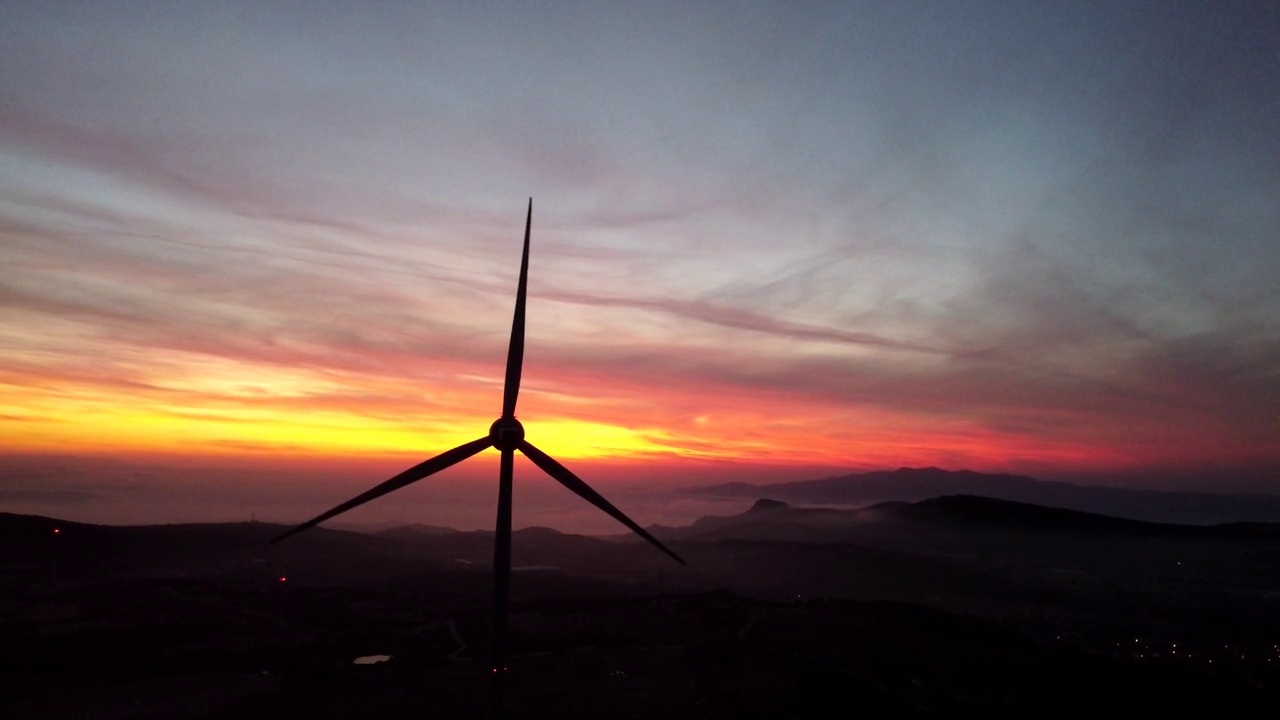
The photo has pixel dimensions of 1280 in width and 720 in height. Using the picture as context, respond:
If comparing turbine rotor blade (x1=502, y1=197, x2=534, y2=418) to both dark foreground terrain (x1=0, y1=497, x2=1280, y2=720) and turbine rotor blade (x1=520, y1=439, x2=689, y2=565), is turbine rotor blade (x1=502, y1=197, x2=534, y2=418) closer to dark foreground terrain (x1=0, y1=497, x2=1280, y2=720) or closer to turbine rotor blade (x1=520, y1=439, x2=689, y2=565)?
turbine rotor blade (x1=520, y1=439, x2=689, y2=565)

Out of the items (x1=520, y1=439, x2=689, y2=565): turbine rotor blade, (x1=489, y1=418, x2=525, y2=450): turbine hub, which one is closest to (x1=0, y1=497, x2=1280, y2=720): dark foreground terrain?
(x1=520, y1=439, x2=689, y2=565): turbine rotor blade

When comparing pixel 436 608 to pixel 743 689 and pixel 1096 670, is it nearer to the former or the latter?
pixel 743 689

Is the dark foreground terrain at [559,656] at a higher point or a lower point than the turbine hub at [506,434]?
lower

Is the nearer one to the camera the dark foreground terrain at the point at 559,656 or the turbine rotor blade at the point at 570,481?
the turbine rotor blade at the point at 570,481

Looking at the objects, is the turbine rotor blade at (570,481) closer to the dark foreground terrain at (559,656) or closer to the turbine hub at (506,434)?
the turbine hub at (506,434)

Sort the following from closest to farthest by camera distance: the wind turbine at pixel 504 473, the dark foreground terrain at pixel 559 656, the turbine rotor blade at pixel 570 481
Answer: the wind turbine at pixel 504 473 < the turbine rotor blade at pixel 570 481 < the dark foreground terrain at pixel 559 656

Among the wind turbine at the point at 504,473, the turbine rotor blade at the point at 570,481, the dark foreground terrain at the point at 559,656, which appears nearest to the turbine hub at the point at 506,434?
the wind turbine at the point at 504,473

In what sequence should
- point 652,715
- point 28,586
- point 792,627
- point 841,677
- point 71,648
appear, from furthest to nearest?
point 28,586
point 792,627
point 71,648
point 841,677
point 652,715

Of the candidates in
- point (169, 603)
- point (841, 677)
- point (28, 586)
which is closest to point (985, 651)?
point (841, 677)
